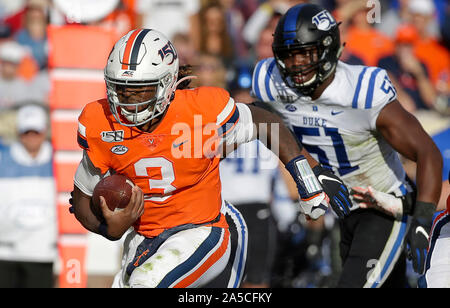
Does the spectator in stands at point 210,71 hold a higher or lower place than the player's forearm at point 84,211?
higher

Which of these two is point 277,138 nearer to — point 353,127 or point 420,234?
point 353,127

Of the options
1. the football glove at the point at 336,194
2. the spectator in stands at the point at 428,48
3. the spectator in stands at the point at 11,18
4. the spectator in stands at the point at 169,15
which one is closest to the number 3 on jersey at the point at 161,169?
the football glove at the point at 336,194

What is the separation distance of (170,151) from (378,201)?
1.36 m

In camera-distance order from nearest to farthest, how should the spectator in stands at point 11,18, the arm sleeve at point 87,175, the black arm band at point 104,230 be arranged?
the black arm band at point 104,230, the arm sleeve at point 87,175, the spectator in stands at point 11,18

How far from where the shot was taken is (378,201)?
14.4 feet

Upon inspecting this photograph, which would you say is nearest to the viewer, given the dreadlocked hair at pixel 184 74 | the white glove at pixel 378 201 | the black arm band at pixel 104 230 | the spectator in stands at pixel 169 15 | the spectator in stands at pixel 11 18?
the black arm band at pixel 104 230

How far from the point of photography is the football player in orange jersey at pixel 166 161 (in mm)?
3740

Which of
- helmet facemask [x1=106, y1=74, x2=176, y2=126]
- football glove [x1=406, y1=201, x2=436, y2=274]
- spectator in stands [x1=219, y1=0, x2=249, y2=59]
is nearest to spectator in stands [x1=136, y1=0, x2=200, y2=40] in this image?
spectator in stands [x1=219, y1=0, x2=249, y2=59]

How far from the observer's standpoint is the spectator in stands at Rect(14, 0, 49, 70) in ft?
25.5

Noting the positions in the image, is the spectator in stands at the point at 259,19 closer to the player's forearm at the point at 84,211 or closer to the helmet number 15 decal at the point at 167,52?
the helmet number 15 decal at the point at 167,52

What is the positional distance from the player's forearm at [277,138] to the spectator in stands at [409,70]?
4060 millimetres

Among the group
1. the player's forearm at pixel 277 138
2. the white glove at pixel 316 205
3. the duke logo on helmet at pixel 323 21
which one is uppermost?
the duke logo on helmet at pixel 323 21

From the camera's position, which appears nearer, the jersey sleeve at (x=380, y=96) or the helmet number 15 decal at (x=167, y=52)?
the helmet number 15 decal at (x=167, y=52)

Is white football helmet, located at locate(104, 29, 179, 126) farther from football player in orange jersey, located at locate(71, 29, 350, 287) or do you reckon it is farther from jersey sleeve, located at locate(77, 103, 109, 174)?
jersey sleeve, located at locate(77, 103, 109, 174)
